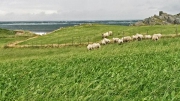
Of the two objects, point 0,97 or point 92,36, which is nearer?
point 0,97

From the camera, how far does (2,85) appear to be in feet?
64.6

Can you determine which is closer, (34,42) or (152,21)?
(34,42)

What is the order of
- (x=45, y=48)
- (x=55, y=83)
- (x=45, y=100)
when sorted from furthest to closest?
(x=45, y=48) < (x=55, y=83) < (x=45, y=100)

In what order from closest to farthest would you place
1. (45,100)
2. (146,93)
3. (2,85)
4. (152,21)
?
(146,93) → (45,100) → (2,85) → (152,21)

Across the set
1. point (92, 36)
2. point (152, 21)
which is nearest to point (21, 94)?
point (92, 36)

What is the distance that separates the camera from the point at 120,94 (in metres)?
13.9

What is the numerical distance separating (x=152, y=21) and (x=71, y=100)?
12036cm

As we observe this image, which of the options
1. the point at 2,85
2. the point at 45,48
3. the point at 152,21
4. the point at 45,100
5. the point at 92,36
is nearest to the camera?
the point at 45,100

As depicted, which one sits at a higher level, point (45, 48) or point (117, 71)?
point (117, 71)

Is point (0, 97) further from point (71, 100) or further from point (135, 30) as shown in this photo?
point (135, 30)

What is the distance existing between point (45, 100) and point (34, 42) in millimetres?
46405

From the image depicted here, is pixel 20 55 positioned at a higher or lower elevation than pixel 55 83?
lower

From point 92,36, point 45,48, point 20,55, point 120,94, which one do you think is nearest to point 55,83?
point 120,94

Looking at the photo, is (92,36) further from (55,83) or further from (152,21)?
(152,21)
